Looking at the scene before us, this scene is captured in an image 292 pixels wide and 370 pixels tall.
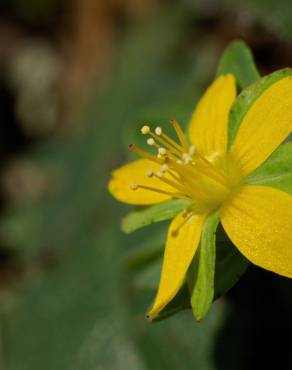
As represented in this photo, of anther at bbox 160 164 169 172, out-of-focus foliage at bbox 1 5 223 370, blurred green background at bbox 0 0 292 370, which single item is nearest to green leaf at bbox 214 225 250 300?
anther at bbox 160 164 169 172

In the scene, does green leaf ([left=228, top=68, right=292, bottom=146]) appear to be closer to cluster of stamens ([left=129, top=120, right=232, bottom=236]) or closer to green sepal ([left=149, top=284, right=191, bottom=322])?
cluster of stamens ([left=129, top=120, right=232, bottom=236])

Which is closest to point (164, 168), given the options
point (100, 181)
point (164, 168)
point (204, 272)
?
point (164, 168)

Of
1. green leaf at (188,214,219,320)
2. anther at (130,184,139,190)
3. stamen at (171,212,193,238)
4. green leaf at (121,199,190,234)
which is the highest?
anther at (130,184,139,190)

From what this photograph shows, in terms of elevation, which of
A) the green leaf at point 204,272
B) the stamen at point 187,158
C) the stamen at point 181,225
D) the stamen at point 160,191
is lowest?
the green leaf at point 204,272

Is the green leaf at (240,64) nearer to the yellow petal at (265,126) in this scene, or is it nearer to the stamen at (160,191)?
the yellow petal at (265,126)

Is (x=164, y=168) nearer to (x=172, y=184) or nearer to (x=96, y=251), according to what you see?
(x=172, y=184)

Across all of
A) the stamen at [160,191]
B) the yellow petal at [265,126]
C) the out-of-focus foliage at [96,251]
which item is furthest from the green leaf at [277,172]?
the out-of-focus foliage at [96,251]

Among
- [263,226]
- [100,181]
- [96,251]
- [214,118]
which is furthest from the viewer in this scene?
[100,181]
